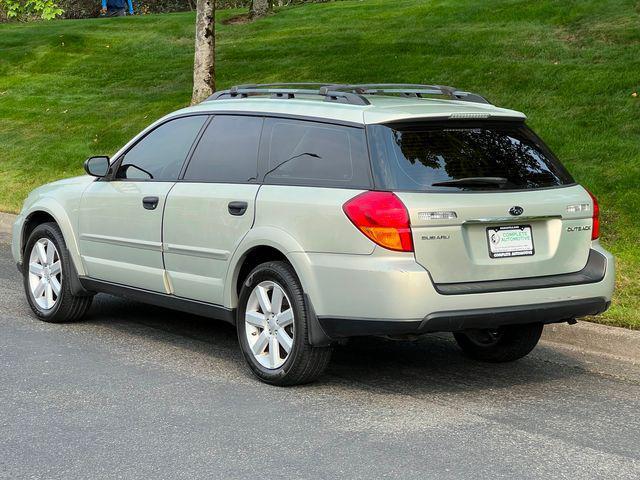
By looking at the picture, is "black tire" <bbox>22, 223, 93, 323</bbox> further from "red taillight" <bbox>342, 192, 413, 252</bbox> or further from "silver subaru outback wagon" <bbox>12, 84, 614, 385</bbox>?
"red taillight" <bbox>342, 192, 413, 252</bbox>

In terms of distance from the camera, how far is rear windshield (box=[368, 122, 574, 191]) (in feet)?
19.7

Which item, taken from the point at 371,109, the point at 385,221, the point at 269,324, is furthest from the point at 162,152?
the point at 385,221

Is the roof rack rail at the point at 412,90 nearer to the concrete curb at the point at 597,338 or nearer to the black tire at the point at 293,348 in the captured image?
the black tire at the point at 293,348

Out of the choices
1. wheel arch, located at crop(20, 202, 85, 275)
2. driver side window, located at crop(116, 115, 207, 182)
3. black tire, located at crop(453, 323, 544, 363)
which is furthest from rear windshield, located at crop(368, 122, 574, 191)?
wheel arch, located at crop(20, 202, 85, 275)

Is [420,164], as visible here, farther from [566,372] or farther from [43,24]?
[43,24]

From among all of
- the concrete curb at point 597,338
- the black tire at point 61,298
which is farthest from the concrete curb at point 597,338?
the black tire at point 61,298

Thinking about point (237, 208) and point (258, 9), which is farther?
point (258, 9)

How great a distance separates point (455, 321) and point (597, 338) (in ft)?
6.23

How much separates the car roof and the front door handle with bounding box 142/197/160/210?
711 millimetres

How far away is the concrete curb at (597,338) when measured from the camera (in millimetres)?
7199

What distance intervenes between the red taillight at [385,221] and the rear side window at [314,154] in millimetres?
168

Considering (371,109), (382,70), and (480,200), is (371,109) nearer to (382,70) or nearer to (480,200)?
(480,200)

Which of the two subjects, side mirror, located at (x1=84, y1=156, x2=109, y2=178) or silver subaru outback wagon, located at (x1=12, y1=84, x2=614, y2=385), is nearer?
silver subaru outback wagon, located at (x1=12, y1=84, x2=614, y2=385)

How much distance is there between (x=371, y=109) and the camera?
6297mm
